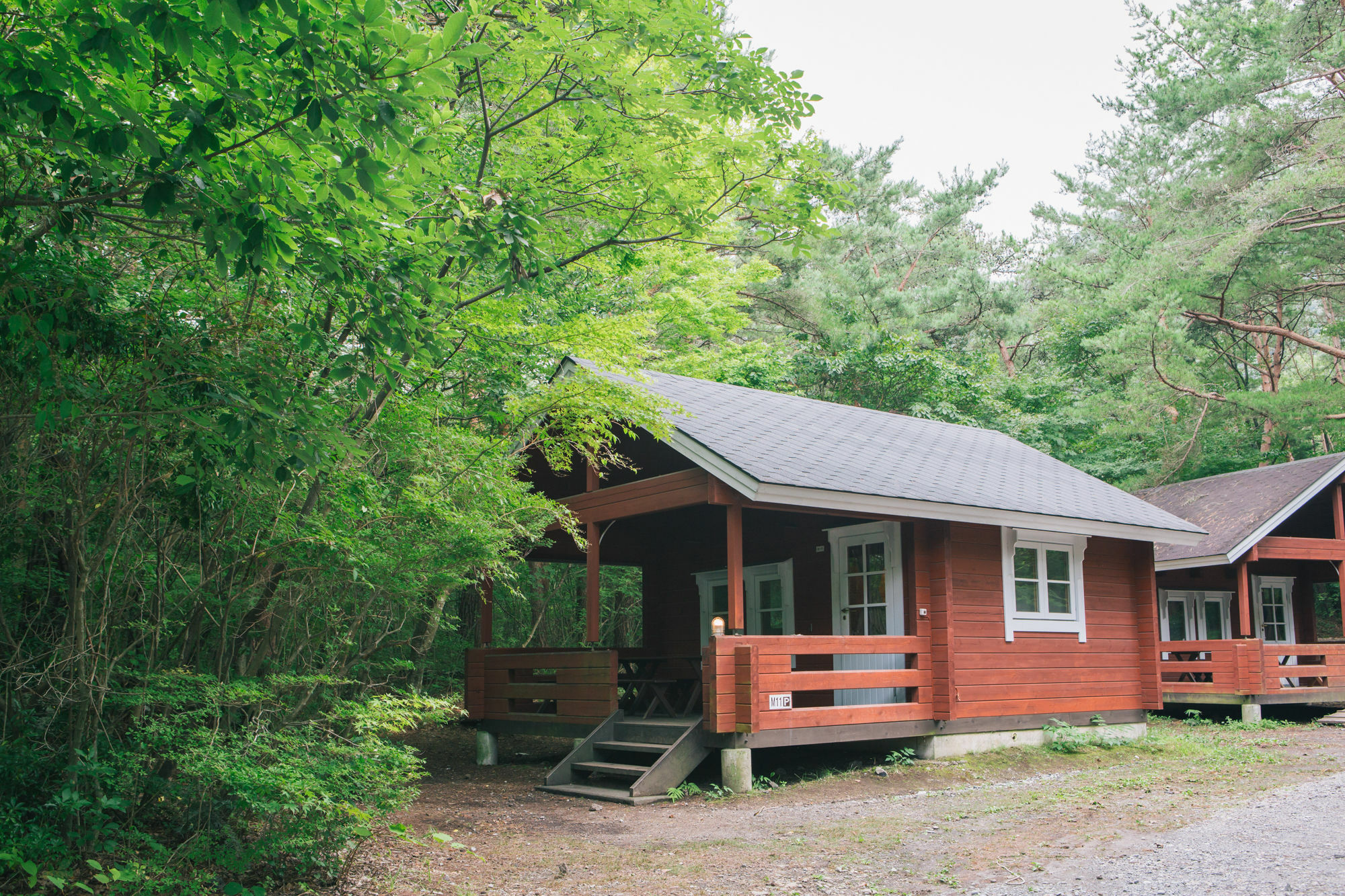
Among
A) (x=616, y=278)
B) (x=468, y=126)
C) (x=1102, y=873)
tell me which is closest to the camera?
(x=1102, y=873)

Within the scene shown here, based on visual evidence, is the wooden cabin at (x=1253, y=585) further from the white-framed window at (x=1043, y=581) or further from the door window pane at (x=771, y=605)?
the door window pane at (x=771, y=605)

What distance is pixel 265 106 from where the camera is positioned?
175 inches

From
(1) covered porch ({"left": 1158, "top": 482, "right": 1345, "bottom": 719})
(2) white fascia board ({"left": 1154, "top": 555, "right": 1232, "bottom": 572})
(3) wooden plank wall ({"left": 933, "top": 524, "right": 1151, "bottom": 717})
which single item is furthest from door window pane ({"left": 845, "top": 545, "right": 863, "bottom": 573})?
(2) white fascia board ({"left": 1154, "top": 555, "right": 1232, "bottom": 572})

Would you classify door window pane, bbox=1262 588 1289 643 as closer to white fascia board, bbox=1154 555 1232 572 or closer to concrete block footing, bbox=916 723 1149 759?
white fascia board, bbox=1154 555 1232 572

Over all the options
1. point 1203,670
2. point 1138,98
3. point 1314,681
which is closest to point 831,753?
point 1203,670

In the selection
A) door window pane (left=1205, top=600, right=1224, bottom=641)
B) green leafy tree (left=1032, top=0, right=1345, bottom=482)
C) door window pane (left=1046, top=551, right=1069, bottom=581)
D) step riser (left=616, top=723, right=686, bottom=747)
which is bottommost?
step riser (left=616, top=723, right=686, bottom=747)

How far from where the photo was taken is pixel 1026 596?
12.3 metres

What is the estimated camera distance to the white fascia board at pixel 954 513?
962cm

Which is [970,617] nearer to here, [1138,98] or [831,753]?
[831,753]

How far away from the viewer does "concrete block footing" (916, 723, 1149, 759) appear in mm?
11084

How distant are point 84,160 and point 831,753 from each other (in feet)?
31.4

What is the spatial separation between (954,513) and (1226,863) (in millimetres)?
5152

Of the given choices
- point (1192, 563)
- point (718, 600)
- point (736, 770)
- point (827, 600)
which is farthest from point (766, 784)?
point (1192, 563)

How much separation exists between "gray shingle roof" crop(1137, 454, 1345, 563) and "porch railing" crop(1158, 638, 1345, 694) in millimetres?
1453
